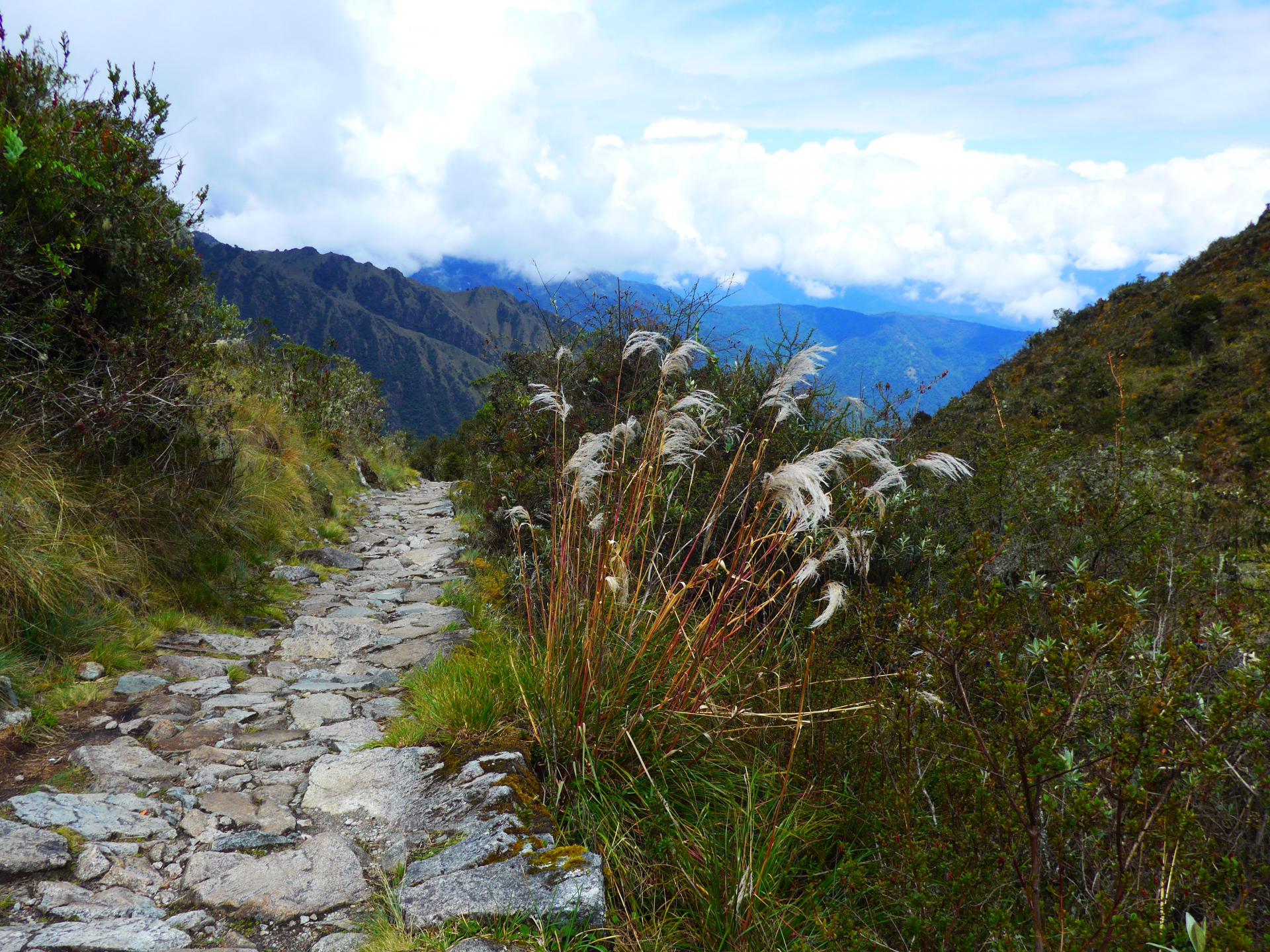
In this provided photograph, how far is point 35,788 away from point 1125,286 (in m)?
44.2

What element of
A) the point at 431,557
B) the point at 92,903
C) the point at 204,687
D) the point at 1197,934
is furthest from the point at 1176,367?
the point at 92,903

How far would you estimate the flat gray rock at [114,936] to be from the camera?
2.06 metres

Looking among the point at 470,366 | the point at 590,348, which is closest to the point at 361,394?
the point at 590,348

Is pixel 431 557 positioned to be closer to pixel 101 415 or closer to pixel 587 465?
pixel 101 415

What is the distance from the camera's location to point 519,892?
7.88 ft

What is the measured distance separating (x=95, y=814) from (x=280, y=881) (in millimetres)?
949

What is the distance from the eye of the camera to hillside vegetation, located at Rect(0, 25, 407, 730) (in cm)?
436

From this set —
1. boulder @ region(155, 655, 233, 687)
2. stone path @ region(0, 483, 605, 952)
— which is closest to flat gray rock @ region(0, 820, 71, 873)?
stone path @ region(0, 483, 605, 952)

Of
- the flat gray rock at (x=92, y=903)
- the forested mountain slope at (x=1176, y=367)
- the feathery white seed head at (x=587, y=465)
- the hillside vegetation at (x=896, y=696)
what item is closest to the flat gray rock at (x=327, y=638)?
the hillside vegetation at (x=896, y=696)

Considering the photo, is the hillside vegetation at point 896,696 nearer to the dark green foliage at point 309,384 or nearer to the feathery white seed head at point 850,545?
the feathery white seed head at point 850,545

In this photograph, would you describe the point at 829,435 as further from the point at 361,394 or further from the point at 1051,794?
the point at 361,394

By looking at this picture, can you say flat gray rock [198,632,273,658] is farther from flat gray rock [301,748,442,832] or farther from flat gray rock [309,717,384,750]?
flat gray rock [301,748,442,832]

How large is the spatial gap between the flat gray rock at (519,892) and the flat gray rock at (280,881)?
332 millimetres

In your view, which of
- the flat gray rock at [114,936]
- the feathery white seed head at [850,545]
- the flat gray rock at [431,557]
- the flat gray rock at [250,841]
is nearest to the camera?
the flat gray rock at [114,936]
